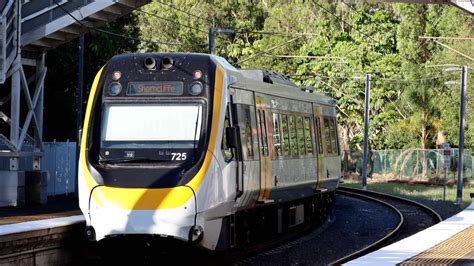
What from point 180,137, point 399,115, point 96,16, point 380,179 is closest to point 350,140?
point 399,115

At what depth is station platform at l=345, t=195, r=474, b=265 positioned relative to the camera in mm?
13219

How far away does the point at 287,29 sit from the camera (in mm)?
70062

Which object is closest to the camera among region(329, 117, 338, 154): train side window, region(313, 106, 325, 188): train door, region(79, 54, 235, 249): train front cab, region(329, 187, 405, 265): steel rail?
region(79, 54, 235, 249): train front cab

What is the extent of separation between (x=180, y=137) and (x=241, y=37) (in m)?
57.9

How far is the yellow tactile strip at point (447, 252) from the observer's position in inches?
523

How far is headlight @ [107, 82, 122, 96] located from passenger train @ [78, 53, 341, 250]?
0.02 m

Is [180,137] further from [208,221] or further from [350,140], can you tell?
[350,140]

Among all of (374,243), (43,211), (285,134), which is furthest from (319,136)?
(43,211)

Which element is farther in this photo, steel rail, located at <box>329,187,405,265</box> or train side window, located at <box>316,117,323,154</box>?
train side window, located at <box>316,117,323,154</box>

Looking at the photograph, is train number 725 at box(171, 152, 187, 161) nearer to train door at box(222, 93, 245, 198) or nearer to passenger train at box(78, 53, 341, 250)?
passenger train at box(78, 53, 341, 250)

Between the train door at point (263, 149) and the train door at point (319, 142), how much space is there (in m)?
4.86

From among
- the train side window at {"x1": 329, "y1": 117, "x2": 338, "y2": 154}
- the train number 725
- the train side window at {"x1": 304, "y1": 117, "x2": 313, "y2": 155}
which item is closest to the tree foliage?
the train side window at {"x1": 329, "y1": 117, "x2": 338, "y2": 154}

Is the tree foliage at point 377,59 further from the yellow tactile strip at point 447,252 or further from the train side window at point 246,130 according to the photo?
the train side window at point 246,130

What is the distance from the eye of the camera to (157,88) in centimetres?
1508
